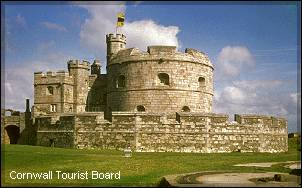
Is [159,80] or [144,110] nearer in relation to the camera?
[144,110]

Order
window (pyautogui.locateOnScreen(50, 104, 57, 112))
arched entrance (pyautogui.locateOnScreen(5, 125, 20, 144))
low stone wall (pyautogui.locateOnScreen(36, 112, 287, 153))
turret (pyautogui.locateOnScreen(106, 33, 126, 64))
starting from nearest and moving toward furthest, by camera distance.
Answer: low stone wall (pyautogui.locateOnScreen(36, 112, 287, 153)) → arched entrance (pyautogui.locateOnScreen(5, 125, 20, 144)) → turret (pyautogui.locateOnScreen(106, 33, 126, 64)) → window (pyautogui.locateOnScreen(50, 104, 57, 112))

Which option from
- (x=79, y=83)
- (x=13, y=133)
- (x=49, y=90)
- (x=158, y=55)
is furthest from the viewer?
(x=79, y=83)

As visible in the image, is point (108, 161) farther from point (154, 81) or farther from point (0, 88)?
point (154, 81)

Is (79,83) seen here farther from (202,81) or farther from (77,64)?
(202,81)

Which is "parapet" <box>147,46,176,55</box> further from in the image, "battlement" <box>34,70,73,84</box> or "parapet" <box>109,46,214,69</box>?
"battlement" <box>34,70,73,84</box>

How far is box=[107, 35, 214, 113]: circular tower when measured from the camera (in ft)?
88.0

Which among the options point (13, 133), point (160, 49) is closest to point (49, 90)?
point (13, 133)


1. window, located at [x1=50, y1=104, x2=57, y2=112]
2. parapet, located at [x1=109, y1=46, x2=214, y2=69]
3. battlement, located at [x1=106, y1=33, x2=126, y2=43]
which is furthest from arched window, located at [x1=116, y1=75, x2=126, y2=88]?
window, located at [x1=50, y1=104, x2=57, y2=112]

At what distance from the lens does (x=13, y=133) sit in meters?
32.0

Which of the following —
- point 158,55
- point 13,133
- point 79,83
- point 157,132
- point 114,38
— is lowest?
point 13,133

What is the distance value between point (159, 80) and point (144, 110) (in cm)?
210

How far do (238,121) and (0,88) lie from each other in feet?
63.4

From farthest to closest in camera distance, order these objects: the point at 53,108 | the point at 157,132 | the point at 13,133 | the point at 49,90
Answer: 1. the point at 49,90
2. the point at 53,108
3. the point at 13,133
4. the point at 157,132

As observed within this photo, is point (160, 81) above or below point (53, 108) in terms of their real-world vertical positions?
above
